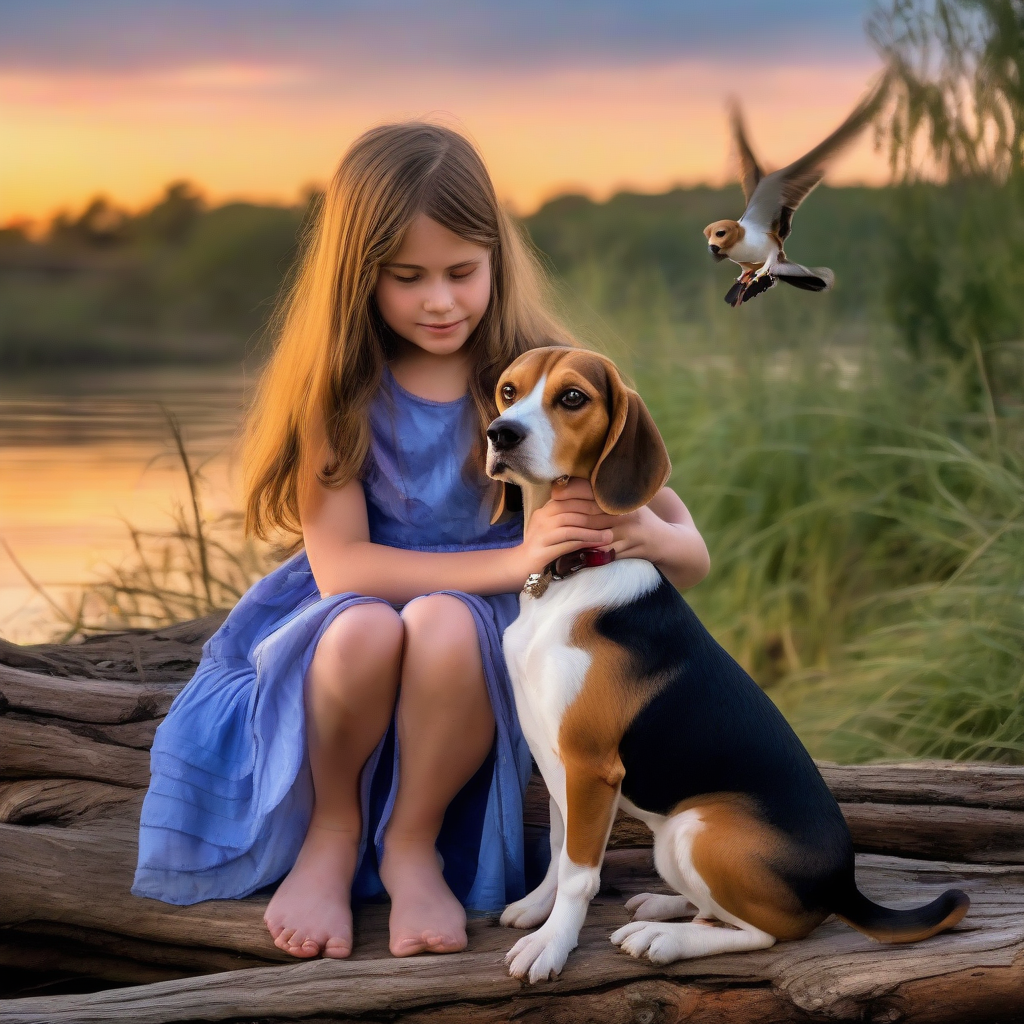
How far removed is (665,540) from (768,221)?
1051mm

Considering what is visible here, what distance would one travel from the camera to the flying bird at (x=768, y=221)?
1381 millimetres

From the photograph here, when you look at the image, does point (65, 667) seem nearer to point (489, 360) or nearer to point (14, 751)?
point (14, 751)

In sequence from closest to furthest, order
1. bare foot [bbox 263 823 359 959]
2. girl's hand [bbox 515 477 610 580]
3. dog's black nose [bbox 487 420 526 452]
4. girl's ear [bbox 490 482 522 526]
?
dog's black nose [bbox 487 420 526 452] < girl's hand [bbox 515 477 610 580] < bare foot [bbox 263 823 359 959] < girl's ear [bbox 490 482 522 526]

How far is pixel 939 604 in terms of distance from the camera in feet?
13.3

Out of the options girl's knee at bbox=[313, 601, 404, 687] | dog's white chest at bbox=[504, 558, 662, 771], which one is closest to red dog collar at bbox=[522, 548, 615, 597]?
dog's white chest at bbox=[504, 558, 662, 771]

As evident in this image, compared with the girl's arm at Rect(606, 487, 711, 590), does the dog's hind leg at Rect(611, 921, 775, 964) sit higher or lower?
lower

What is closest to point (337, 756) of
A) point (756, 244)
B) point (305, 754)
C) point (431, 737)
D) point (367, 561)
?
point (305, 754)

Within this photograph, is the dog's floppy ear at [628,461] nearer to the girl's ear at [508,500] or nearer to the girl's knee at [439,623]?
the girl's ear at [508,500]

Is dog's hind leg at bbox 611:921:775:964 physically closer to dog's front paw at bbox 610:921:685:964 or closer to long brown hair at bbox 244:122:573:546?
dog's front paw at bbox 610:921:685:964

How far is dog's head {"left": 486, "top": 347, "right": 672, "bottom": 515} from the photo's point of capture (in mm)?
2080

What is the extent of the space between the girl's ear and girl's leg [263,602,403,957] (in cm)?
31

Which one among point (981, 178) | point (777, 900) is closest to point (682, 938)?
point (777, 900)

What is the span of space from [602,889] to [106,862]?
1.15 m

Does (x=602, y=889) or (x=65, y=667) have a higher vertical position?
(x=65, y=667)
